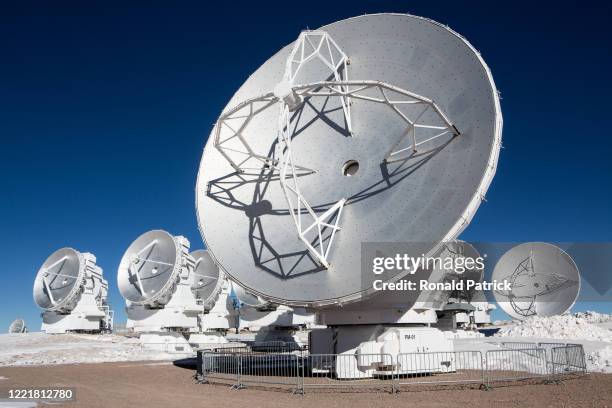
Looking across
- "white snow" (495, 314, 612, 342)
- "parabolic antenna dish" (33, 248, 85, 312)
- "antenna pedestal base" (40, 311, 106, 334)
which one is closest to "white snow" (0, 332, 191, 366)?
"antenna pedestal base" (40, 311, 106, 334)

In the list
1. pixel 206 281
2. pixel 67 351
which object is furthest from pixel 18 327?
pixel 67 351

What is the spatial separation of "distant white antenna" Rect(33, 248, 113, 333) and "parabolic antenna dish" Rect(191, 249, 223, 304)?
902 centimetres

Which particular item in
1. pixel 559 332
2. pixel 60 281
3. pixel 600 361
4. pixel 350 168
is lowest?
pixel 600 361

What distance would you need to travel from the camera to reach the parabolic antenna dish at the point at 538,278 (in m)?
42.3

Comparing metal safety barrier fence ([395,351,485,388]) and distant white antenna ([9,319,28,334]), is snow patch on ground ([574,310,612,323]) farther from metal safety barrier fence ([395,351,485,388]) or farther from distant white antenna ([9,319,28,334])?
distant white antenna ([9,319,28,334])

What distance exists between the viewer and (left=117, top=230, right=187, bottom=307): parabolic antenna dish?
3991cm

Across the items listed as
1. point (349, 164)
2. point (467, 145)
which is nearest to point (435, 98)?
point (467, 145)

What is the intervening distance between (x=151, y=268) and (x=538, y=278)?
3076cm

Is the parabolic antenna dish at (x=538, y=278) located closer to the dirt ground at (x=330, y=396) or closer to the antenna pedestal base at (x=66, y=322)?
the dirt ground at (x=330, y=396)

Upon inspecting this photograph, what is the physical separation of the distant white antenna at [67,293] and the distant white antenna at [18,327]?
23206 mm

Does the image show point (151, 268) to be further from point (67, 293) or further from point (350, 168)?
point (350, 168)

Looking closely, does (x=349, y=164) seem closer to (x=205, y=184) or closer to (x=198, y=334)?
(x=205, y=184)

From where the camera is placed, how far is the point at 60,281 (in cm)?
4816

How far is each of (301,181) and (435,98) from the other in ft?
20.6
